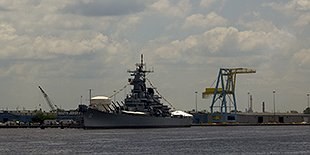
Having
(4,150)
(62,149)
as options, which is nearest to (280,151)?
(62,149)

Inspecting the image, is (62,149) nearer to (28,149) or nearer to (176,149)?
(28,149)

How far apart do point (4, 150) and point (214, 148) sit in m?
30.9

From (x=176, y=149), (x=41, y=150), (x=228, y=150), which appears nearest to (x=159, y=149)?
(x=176, y=149)

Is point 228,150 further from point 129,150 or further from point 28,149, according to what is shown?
point 28,149

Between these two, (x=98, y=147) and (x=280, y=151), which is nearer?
(x=280, y=151)

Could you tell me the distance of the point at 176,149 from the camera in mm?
112375

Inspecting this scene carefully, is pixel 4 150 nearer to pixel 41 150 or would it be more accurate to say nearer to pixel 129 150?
pixel 41 150

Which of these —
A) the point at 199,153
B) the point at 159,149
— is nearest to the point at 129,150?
the point at 159,149

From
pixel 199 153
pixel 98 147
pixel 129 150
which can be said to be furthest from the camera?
pixel 98 147

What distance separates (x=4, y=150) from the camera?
114500mm

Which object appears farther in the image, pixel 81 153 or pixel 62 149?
pixel 62 149

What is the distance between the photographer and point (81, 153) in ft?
348

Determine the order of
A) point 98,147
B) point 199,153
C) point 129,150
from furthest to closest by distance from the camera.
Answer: point 98,147 → point 129,150 → point 199,153

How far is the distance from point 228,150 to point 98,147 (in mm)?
20963
